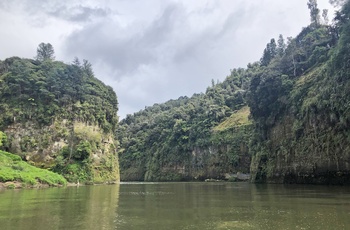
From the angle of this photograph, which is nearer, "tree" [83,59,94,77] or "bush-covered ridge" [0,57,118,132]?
"bush-covered ridge" [0,57,118,132]

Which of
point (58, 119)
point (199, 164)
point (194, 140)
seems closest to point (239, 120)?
point (194, 140)

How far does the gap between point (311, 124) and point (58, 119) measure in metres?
55.7

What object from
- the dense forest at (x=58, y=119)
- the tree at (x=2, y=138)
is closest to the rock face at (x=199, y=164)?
the dense forest at (x=58, y=119)

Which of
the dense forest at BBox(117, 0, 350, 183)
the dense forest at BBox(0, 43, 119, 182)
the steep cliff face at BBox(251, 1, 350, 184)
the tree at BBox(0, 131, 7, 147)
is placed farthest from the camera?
the dense forest at BBox(0, 43, 119, 182)

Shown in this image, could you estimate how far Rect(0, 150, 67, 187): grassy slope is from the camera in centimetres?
4300

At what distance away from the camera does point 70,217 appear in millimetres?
17219

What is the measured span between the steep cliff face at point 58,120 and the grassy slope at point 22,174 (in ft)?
50.6

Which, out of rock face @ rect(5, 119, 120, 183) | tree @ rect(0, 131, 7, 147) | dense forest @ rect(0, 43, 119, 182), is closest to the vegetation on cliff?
dense forest @ rect(0, 43, 119, 182)

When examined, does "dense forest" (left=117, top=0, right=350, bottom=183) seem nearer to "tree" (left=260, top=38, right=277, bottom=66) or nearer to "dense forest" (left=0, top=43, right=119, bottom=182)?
"tree" (left=260, top=38, right=277, bottom=66)

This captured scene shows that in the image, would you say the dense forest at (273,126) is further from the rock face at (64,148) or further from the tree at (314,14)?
the rock face at (64,148)

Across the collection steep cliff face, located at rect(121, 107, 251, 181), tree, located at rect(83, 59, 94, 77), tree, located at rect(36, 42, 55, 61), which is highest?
tree, located at rect(36, 42, 55, 61)

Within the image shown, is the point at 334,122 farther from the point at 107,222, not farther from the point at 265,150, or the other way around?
the point at 107,222

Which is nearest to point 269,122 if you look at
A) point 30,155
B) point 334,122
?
point 334,122

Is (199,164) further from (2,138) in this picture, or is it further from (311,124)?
(2,138)
